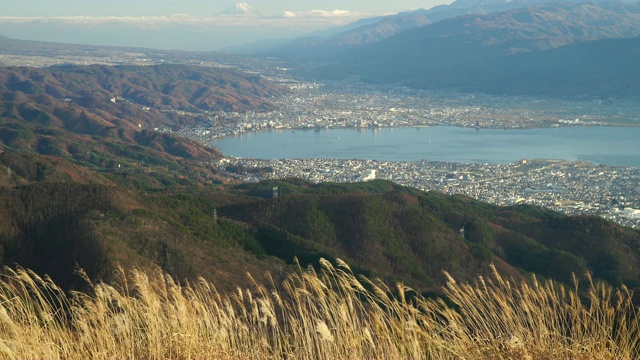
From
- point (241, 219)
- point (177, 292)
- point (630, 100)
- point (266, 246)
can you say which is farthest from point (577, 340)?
point (630, 100)

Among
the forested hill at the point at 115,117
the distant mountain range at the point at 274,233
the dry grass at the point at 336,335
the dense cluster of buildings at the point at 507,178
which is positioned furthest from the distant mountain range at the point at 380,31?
the dry grass at the point at 336,335

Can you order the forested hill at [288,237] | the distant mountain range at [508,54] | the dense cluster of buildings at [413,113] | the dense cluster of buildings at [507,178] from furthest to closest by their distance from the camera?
the distant mountain range at [508,54], the dense cluster of buildings at [413,113], the dense cluster of buildings at [507,178], the forested hill at [288,237]

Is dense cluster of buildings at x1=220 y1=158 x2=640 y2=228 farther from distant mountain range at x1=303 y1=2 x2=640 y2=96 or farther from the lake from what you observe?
distant mountain range at x1=303 y1=2 x2=640 y2=96

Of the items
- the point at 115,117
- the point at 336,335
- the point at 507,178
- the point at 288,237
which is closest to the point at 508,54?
the point at 115,117

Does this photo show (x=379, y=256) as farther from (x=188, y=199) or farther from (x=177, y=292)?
(x=177, y=292)

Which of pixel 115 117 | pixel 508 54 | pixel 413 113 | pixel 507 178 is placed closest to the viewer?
pixel 507 178

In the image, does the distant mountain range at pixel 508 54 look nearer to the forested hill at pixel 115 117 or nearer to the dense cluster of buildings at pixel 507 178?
the forested hill at pixel 115 117

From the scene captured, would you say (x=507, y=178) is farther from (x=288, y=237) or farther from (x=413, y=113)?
(x=413, y=113)
